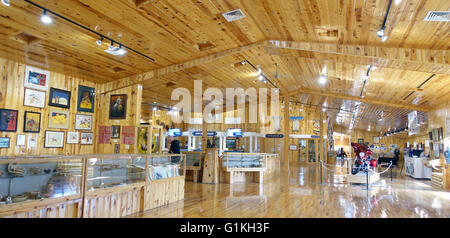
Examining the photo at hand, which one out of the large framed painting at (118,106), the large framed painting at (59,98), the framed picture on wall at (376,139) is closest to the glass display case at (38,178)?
the large framed painting at (59,98)

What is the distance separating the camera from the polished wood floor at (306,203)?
5574 mm

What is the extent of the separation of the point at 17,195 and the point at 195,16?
4.20 meters

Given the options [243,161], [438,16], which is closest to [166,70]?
[243,161]

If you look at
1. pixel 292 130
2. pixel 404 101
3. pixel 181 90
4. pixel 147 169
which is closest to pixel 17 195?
pixel 147 169

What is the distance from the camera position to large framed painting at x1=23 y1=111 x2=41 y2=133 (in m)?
7.02

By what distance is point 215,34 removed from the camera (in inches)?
271

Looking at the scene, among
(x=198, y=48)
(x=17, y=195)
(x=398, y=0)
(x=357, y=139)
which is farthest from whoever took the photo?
(x=357, y=139)

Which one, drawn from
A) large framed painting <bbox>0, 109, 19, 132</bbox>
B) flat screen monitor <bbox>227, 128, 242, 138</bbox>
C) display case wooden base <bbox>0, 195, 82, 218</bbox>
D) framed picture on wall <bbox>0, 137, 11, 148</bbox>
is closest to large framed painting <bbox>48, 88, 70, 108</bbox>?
large framed painting <bbox>0, 109, 19, 132</bbox>

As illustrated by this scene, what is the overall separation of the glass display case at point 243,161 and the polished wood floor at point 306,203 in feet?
4.75

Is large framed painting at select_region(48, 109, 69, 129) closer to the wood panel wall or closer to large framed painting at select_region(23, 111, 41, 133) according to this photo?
the wood panel wall

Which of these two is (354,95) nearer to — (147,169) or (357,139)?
(147,169)

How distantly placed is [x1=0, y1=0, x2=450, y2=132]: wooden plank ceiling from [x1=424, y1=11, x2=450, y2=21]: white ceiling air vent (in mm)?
87

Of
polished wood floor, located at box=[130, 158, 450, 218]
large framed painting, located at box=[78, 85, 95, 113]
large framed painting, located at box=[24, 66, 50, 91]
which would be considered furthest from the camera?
large framed painting, located at box=[78, 85, 95, 113]

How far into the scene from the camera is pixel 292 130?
70.3ft
